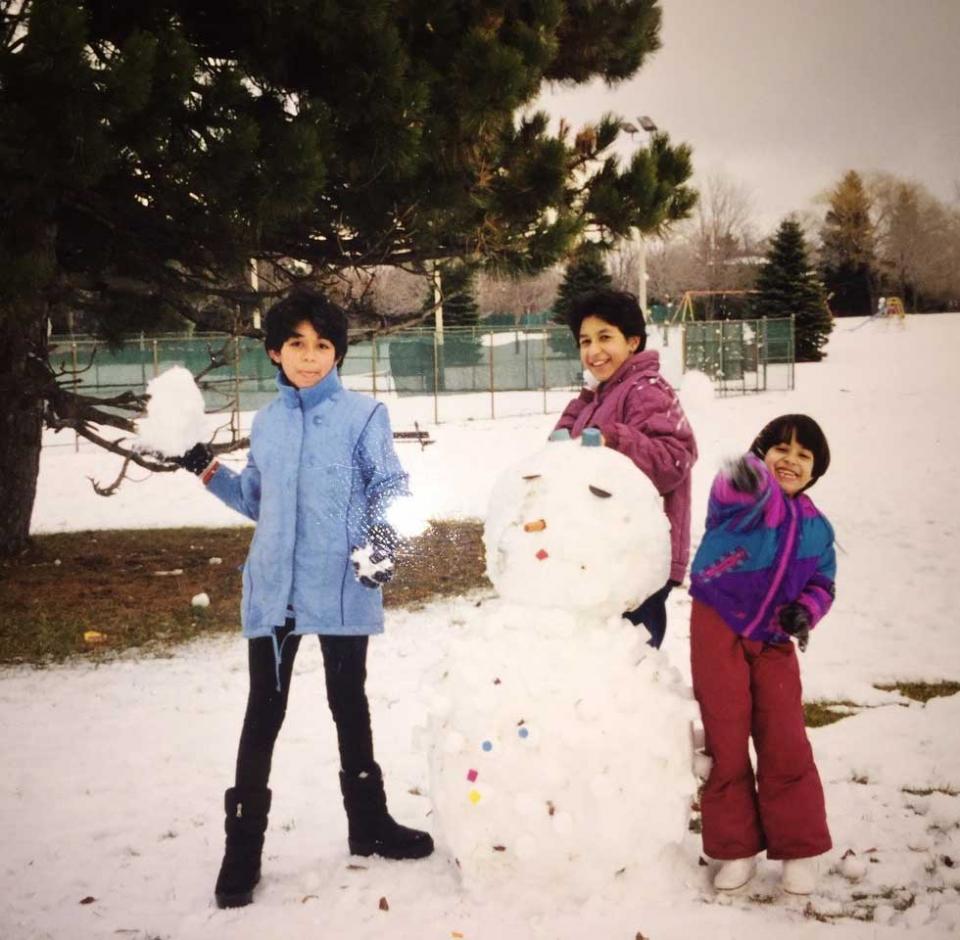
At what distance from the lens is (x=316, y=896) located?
Result: 234 cm

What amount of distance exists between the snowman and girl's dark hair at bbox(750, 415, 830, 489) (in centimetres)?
44

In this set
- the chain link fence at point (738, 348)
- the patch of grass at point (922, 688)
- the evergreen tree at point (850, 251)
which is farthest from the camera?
the chain link fence at point (738, 348)

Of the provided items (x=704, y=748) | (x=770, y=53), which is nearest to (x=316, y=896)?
(x=704, y=748)

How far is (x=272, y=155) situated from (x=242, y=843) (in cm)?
318

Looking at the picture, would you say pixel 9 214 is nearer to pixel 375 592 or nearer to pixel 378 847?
pixel 375 592

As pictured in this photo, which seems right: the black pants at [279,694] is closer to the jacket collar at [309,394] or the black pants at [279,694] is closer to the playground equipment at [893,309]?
the jacket collar at [309,394]

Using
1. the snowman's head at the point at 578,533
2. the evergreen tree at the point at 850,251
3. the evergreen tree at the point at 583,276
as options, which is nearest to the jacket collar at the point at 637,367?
the snowman's head at the point at 578,533

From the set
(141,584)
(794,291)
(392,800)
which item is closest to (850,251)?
(141,584)

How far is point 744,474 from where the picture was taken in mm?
2182

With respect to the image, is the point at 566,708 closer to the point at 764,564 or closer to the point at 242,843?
the point at 764,564

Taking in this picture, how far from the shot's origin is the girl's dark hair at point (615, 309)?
247 cm

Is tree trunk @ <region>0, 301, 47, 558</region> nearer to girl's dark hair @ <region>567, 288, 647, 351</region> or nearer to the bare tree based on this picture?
girl's dark hair @ <region>567, 288, 647, 351</region>

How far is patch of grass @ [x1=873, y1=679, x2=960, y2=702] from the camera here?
12.8ft

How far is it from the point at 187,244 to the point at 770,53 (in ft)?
10.8
